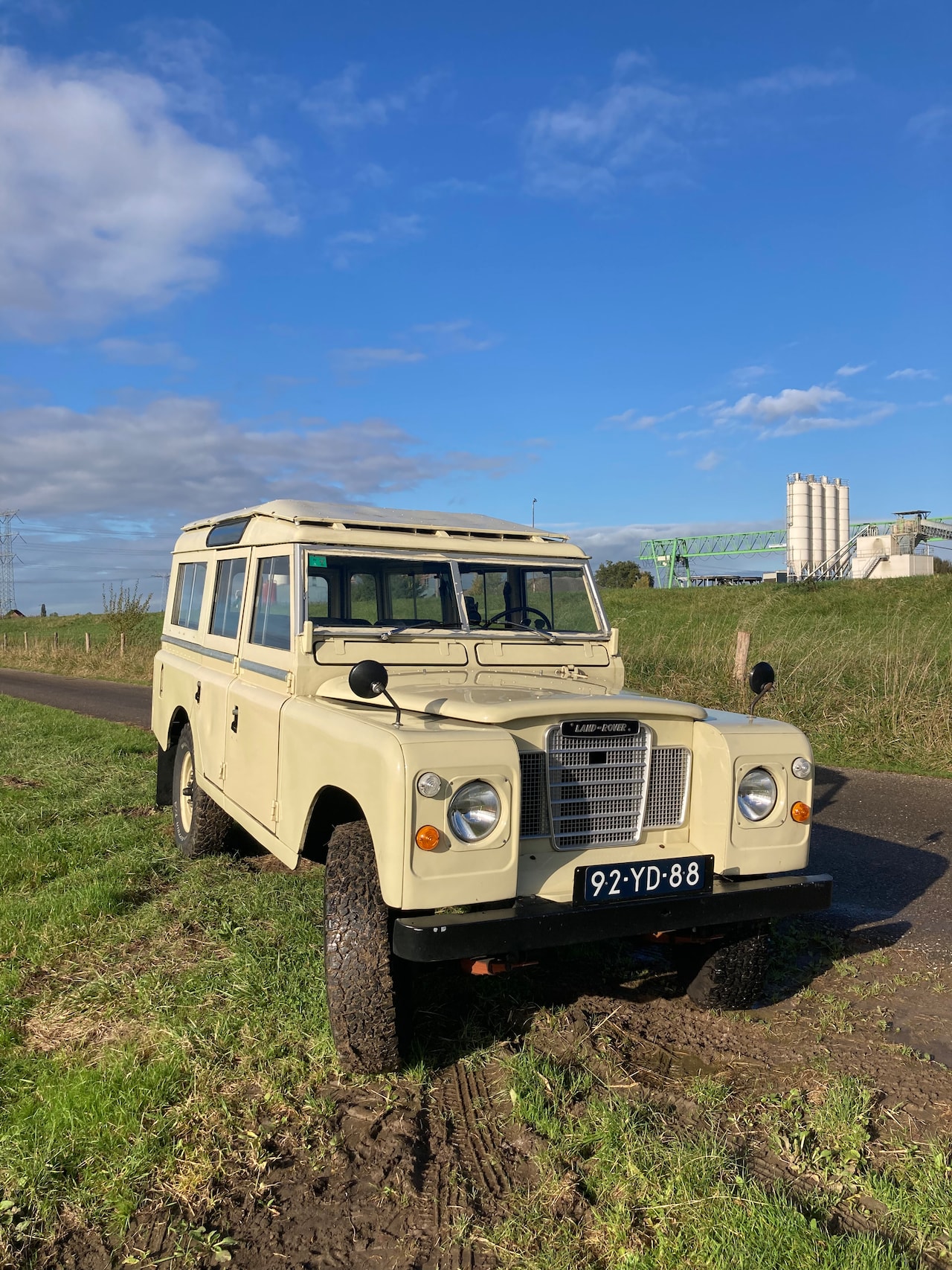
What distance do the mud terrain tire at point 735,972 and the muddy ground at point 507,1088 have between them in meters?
0.09

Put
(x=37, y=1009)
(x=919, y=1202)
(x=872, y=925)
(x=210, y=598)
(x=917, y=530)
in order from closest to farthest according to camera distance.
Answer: (x=919, y=1202)
(x=37, y=1009)
(x=872, y=925)
(x=210, y=598)
(x=917, y=530)

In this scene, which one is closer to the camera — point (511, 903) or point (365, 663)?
point (511, 903)

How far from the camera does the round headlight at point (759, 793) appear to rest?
3.83 m

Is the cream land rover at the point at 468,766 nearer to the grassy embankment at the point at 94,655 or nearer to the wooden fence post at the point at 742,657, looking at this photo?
the wooden fence post at the point at 742,657

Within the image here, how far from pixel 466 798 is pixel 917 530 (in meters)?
49.8

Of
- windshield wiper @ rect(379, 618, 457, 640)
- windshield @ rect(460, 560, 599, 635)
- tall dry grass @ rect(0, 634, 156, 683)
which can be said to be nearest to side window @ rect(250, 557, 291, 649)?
windshield wiper @ rect(379, 618, 457, 640)

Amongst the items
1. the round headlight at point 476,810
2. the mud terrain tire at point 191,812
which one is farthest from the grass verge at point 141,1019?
the round headlight at point 476,810

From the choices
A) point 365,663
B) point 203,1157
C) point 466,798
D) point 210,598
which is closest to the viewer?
point 203,1157

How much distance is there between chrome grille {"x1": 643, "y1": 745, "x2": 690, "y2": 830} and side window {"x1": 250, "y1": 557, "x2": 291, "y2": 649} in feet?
6.11

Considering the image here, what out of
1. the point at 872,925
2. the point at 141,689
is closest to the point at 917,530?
the point at 141,689

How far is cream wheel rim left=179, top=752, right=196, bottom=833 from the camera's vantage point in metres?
6.29

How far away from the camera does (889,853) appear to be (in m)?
6.66

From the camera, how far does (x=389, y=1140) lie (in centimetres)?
301

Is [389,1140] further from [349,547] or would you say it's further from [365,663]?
[349,547]
